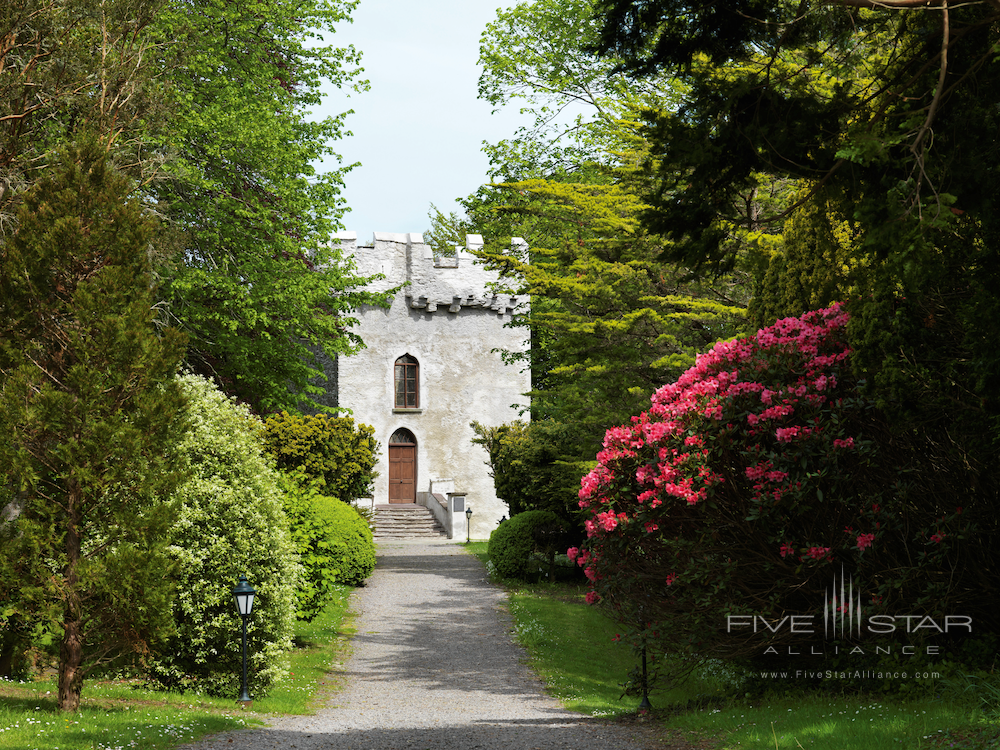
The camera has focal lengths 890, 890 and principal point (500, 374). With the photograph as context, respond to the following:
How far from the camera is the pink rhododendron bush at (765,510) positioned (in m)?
8.14

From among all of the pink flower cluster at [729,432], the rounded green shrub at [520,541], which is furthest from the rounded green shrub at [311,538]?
the pink flower cluster at [729,432]

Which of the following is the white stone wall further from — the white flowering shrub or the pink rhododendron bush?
the pink rhododendron bush

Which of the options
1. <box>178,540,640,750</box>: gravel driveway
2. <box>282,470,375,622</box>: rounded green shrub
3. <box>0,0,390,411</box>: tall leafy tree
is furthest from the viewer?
<box>0,0,390,411</box>: tall leafy tree

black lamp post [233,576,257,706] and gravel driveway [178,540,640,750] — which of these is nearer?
gravel driveway [178,540,640,750]

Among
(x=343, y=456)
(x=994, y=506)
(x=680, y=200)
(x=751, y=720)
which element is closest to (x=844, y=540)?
(x=994, y=506)

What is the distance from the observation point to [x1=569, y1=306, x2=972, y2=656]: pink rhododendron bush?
26.7 feet

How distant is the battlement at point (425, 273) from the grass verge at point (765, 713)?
1783cm

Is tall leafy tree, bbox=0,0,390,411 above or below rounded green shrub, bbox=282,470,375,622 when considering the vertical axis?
above

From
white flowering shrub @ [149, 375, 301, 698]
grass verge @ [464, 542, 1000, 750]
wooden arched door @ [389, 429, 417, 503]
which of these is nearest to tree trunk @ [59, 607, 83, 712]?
white flowering shrub @ [149, 375, 301, 698]

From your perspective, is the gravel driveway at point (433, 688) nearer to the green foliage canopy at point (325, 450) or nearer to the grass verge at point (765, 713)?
the grass verge at point (765, 713)

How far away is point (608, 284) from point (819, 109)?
8.60 metres

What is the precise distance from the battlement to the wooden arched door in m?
4.68

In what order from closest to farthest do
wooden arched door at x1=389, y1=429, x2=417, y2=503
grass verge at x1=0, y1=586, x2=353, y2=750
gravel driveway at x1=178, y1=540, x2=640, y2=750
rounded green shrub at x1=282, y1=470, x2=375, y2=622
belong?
1. grass verge at x1=0, y1=586, x2=353, y2=750
2. gravel driveway at x1=178, y1=540, x2=640, y2=750
3. rounded green shrub at x1=282, y1=470, x2=375, y2=622
4. wooden arched door at x1=389, y1=429, x2=417, y2=503

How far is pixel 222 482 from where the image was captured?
38.7 ft
